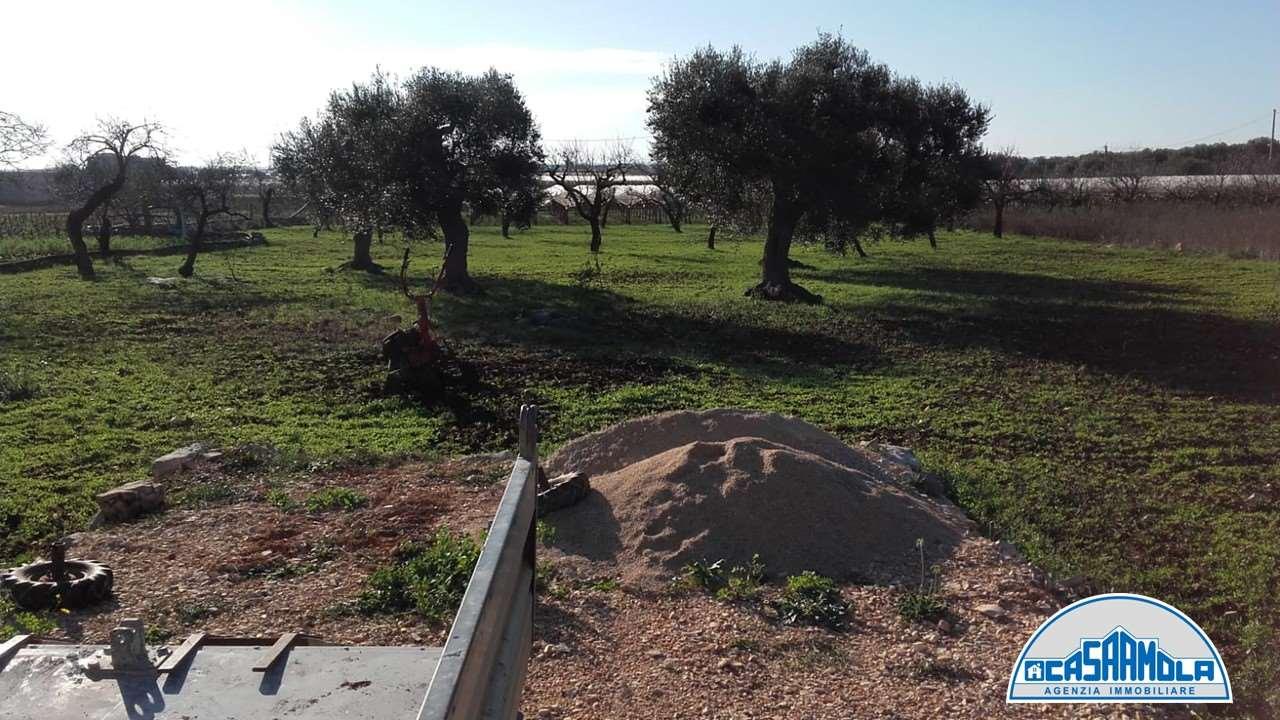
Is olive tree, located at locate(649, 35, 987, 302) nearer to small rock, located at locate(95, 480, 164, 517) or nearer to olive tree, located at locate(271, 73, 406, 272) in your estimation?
olive tree, located at locate(271, 73, 406, 272)

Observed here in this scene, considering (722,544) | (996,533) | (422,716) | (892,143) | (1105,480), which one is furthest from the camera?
(892,143)

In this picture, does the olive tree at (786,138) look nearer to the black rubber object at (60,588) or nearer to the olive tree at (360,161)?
the olive tree at (360,161)

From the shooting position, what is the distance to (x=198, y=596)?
530cm

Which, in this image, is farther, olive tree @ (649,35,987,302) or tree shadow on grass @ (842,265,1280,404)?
olive tree @ (649,35,987,302)

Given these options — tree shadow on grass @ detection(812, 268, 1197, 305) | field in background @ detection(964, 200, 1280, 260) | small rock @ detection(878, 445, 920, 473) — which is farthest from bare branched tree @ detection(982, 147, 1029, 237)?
small rock @ detection(878, 445, 920, 473)

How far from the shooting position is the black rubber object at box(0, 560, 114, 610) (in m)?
5.14

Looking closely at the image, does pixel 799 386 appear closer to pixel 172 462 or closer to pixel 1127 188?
pixel 172 462

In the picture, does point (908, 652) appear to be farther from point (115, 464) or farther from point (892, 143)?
point (892, 143)

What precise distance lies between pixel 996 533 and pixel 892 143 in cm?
1582

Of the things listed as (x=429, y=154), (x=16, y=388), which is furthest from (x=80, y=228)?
(x=16, y=388)

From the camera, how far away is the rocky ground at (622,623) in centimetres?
419

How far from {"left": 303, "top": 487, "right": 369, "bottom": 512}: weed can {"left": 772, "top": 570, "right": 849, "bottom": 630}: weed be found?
3.17 meters

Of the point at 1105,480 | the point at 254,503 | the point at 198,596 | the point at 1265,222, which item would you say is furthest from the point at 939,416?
the point at 1265,222

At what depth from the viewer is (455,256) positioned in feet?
71.7
